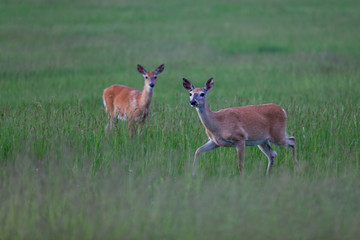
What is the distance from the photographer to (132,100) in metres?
10.9

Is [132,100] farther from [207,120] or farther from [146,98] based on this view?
[207,120]

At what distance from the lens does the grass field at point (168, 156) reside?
5.21m

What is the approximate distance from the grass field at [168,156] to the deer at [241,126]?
0.76 ft

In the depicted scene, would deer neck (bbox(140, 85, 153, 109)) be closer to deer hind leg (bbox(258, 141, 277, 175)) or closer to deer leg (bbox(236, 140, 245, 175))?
deer hind leg (bbox(258, 141, 277, 175))

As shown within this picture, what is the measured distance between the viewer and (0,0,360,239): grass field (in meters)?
5.21

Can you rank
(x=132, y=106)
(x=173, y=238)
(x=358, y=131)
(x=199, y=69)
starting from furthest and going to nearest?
(x=199, y=69) → (x=132, y=106) → (x=358, y=131) → (x=173, y=238)

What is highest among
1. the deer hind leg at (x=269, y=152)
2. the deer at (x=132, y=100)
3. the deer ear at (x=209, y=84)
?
the deer ear at (x=209, y=84)

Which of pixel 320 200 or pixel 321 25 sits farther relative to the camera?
pixel 321 25

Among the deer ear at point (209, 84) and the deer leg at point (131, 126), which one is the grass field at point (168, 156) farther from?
the deer ear at point (209, 84)

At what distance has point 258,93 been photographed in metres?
13.8

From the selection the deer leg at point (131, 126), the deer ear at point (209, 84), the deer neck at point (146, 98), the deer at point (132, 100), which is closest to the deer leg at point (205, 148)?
the deer ear at point (209, 84)

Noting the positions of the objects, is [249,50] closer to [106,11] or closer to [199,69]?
[199,69]

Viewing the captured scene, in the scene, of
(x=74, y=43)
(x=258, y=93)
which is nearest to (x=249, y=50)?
(x=74, y=43)

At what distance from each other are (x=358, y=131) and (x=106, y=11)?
1108 inches
